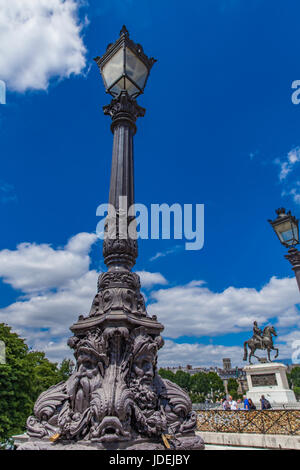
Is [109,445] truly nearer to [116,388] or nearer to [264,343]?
[116,388]

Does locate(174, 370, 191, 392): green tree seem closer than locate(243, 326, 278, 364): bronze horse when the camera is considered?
No

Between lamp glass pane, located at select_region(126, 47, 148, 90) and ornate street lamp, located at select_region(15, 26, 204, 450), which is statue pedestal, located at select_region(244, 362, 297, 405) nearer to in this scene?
ornate street lamp, located at select_region(15, 26, 204, 450)

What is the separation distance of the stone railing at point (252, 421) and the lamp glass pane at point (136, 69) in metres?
12.6

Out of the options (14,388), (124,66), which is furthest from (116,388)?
(14,388)

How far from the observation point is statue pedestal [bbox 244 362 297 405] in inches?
650

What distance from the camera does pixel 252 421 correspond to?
36.6 ft

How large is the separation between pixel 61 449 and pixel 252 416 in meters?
9.78

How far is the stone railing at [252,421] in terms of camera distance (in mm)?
10297

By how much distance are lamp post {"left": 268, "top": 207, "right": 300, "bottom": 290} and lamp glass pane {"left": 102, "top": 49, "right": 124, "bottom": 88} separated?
625cm

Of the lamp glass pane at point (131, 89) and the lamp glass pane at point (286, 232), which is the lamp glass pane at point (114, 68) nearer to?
the lamp glass pane at point (131, 89)

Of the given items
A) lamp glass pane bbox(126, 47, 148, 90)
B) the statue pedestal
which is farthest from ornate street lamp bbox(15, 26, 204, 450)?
the statue pedestal

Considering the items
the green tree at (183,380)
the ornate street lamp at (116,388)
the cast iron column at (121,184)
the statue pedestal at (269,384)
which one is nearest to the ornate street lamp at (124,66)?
the cast iron column at (121,184)
